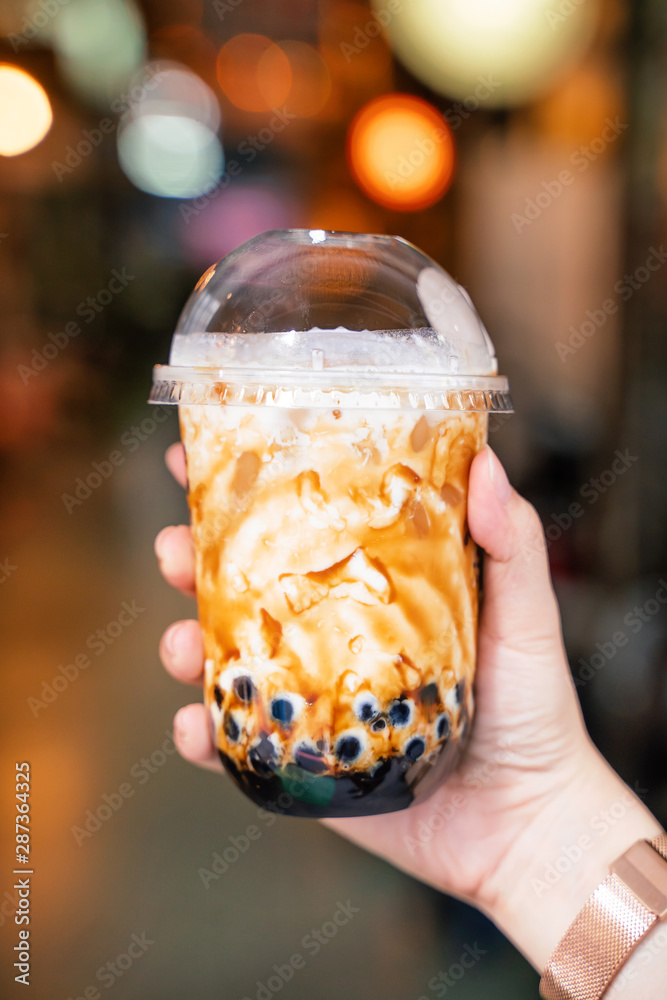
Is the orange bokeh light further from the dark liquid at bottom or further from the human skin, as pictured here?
the dark liquid at bottom

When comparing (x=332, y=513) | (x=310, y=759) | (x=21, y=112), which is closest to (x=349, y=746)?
(x=310, y=759)

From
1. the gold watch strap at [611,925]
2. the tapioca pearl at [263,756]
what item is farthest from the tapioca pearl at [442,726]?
the gold watch strap at [611,925]

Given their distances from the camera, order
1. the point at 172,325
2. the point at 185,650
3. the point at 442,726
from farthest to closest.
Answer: the point at 172,325 → the point at 185,650 → the point at 442,726

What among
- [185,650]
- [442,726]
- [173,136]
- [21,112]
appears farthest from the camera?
[173,136]

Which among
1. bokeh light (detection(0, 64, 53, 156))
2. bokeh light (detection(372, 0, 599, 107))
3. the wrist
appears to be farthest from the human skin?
bokeh light (detection(0, 64, 53, 156))

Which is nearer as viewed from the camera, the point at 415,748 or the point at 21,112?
the point at 415,748

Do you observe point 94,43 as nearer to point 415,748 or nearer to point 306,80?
point 306,80

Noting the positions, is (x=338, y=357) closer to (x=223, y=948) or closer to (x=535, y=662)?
(x=535, y=662)
